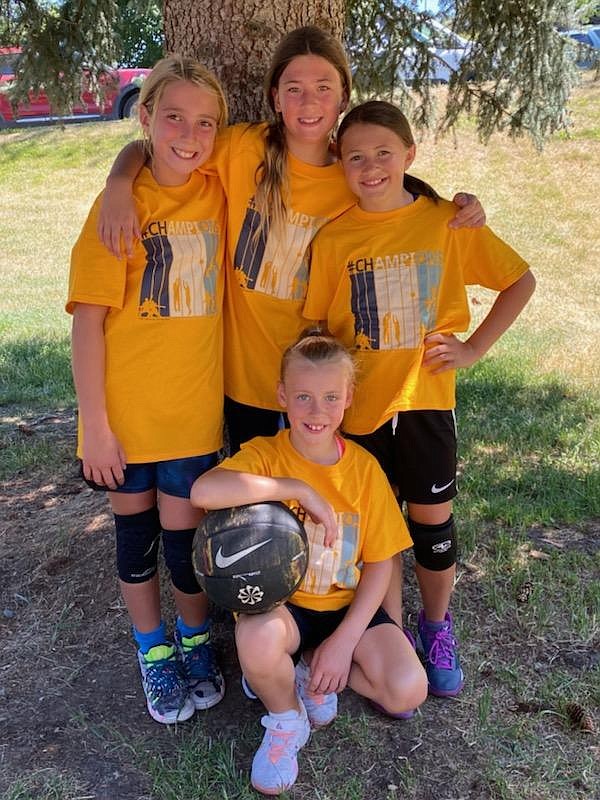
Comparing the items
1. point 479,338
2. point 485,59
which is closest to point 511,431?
point 485,59

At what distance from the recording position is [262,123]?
2980 mm

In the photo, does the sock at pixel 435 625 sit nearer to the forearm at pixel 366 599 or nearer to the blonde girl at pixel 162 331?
the forearm at pixel 366 599

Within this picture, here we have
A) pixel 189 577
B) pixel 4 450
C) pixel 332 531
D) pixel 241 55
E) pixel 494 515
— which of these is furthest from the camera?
pixel 4 450

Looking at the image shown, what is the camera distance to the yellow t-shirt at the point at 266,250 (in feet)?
9.37

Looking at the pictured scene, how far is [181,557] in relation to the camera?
2959 millimetres

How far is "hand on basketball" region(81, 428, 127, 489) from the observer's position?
2703mm

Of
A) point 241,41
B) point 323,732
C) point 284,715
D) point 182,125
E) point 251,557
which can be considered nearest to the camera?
point 251,557

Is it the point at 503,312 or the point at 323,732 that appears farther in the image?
the point at 503,312

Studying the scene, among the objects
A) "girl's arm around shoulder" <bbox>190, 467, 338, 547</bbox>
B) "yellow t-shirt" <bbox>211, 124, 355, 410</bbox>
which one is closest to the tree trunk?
"yellow t-shirt" <bbox>211, 124, 355, 410</bbox>

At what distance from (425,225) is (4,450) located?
3524 millimetres

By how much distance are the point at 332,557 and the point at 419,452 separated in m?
0.49

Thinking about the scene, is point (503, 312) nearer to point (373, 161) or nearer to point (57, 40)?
point (373, 161)

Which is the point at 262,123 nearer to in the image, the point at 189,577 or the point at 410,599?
the point at 189,577

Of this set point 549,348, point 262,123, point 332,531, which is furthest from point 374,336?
point 549,348
